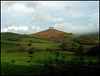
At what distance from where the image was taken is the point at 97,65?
3.96 m

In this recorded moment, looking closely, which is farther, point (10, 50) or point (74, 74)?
point (10, 50)

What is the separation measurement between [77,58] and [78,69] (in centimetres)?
42

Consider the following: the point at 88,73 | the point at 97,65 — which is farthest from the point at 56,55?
the point at 97,65

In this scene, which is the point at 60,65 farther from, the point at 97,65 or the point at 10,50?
the point at 10,50

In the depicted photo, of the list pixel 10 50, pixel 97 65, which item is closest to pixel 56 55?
pixel 97 65

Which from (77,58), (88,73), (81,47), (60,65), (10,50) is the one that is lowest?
(10,50)

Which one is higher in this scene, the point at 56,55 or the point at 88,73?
the point at 56,55

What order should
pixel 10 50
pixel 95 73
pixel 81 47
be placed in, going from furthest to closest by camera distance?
pixel 10 50 < pixel 81 47 < pixel 95 73

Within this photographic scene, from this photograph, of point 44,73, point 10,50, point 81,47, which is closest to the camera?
point 44,73

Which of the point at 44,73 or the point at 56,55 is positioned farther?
the point at 56,55

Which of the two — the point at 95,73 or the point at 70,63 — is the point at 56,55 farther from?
the point at 95,73

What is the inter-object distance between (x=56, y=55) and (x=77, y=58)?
33.4 inches

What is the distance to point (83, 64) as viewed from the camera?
3930mm

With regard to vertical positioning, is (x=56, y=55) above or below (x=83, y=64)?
above
